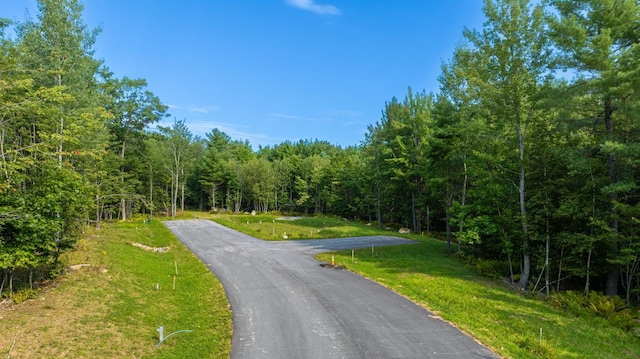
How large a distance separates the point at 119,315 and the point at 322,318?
6.82 m

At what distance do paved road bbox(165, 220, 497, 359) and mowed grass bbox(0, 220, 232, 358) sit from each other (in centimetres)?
79

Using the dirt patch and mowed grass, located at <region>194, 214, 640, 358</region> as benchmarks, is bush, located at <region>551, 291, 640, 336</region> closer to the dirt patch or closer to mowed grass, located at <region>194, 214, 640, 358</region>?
mowed grass, located at <region>194, 214, 640, 358</region>

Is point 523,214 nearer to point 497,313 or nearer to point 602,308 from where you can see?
point 602,308

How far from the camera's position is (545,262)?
1775cm

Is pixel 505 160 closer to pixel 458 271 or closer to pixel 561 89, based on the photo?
pixel 561 89

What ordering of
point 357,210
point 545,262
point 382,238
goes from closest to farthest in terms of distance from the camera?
point 545,262
point 382,238
point 357,210

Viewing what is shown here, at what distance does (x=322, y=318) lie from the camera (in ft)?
37.9

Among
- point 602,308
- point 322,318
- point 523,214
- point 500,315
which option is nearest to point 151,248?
point 322,318

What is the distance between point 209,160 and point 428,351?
6547 centimetres

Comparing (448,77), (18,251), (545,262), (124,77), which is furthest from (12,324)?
(124,77)

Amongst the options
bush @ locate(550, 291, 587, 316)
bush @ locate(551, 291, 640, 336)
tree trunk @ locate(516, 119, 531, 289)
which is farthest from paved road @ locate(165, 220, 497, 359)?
tree trunk @ locate(516, 119, 531, 289)

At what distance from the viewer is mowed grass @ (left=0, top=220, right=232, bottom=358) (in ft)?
30.2

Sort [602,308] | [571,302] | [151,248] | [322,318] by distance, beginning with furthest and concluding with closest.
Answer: [151,248]
[571,302]
[602,308]
[322,318]

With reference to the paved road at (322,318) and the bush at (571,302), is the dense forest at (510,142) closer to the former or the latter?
the bush at (571,302)
